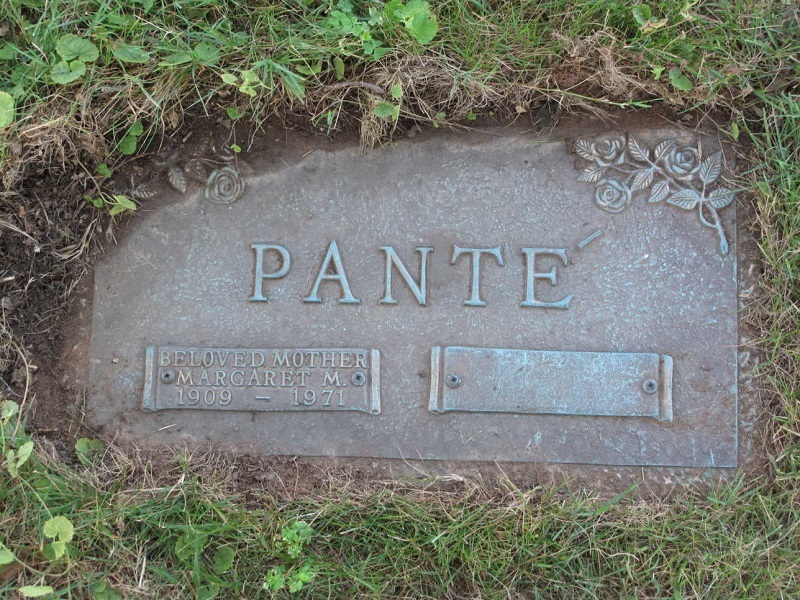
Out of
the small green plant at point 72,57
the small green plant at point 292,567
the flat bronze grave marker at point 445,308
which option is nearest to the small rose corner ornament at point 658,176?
the flat bronze grave marker at point 445,308

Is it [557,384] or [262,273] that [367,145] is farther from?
[557,384]

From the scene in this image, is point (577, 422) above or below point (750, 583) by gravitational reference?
above

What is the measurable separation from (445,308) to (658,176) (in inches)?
31.6

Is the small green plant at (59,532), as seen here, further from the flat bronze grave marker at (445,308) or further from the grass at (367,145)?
the flat bronze grave marker at (445,308)

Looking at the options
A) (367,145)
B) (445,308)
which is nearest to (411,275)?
(445,308)

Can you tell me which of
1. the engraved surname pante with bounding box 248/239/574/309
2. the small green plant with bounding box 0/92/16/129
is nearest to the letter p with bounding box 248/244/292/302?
the engraved surname pante with bounding box 248/239/574/309

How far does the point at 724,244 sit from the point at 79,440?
2126 millimetres

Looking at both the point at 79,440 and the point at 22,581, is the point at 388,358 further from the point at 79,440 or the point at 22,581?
the point at 22,581

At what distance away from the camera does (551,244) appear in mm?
2143

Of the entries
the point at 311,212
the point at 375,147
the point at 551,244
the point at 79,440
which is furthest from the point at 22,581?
the point at 551,244

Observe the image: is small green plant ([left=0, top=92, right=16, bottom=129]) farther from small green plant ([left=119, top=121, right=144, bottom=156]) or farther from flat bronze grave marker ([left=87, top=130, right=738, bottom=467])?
flat bronze grave marker ([left=87, top=130, right=738, bottom=467])

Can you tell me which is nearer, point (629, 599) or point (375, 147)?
point (629, 599)

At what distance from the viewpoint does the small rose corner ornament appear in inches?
84.1

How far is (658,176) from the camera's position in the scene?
2.16m
